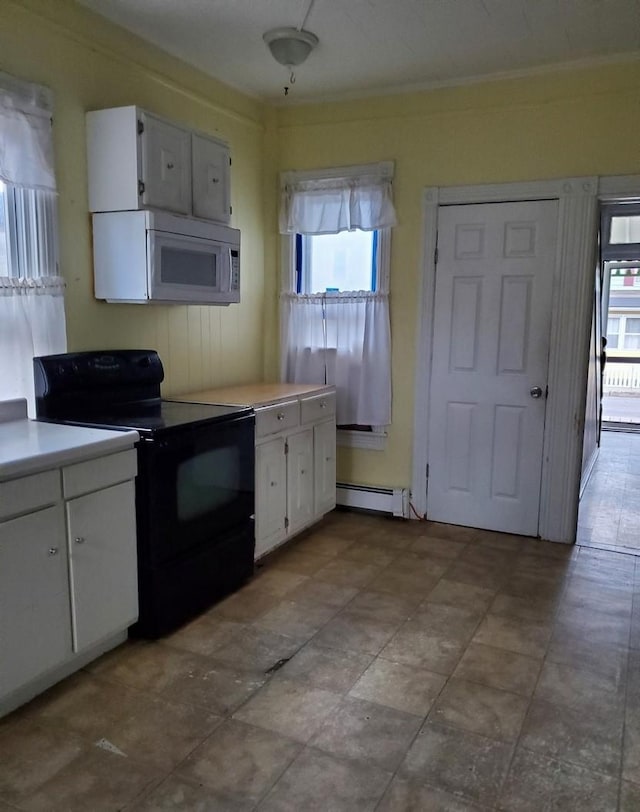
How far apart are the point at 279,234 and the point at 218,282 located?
3.68 ft

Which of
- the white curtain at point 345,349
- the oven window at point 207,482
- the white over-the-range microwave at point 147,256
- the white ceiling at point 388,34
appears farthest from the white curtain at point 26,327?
the white curtain at point 345,349

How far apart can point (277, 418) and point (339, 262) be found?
131 cm

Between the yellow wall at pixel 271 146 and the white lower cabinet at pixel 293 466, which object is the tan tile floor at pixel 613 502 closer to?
the yellow wall at pixel 271 146

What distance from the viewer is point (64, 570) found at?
2.16 m

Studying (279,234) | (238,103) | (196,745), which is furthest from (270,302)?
(196,745)

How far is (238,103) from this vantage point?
12.7 ft

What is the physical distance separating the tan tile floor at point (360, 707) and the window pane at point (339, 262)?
1.85 meters

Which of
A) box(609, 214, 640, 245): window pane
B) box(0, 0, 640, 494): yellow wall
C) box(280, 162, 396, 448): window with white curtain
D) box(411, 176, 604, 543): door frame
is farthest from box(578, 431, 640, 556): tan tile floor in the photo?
box(609, 214, 640, 245): window pane

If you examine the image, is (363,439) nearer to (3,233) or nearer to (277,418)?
(277,418)

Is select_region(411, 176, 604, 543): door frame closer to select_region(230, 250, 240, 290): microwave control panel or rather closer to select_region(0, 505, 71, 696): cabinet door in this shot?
select_region(230, 250, 240, 290): microwave control panel

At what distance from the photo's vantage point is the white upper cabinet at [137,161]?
9.05ft

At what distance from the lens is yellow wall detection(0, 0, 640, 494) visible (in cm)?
278

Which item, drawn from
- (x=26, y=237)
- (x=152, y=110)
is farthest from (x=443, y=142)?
(x=26, y=237)

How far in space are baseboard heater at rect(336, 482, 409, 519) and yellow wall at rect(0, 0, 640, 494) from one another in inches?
2.7
